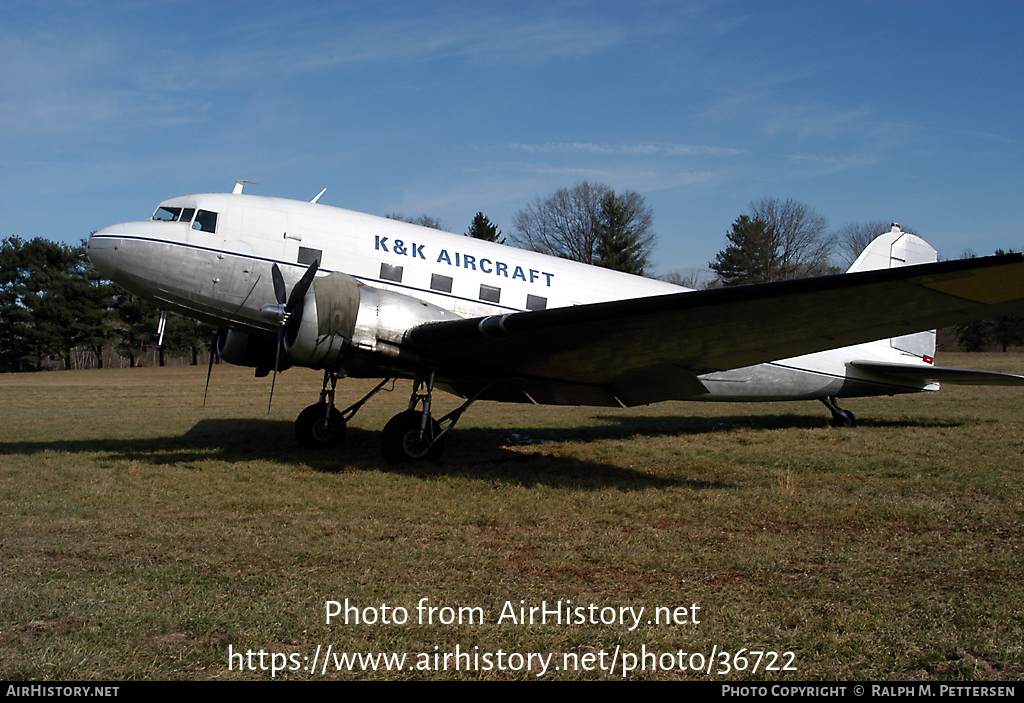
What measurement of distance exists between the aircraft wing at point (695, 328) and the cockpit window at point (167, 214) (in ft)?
12.8

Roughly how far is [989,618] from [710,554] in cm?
172

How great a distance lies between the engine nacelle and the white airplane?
18 millimetres

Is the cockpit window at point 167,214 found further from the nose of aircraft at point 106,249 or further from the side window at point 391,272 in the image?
the side window at point 391,272

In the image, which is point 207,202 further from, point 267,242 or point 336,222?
point 336,222

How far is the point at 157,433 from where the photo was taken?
12.7 metres

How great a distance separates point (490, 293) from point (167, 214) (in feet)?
15.4

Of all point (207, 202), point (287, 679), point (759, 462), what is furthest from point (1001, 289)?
point (207, 202)

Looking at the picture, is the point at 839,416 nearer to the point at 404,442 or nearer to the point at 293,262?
the point at 404,442

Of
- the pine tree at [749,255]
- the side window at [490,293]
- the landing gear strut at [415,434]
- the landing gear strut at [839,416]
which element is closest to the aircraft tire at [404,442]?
the landing gear strut at [415,434]

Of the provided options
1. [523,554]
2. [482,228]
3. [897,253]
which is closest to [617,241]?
[482,228]

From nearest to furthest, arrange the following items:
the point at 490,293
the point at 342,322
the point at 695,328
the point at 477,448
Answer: the point at 695,328 → the point at 342,322 → the point at 490,293 → the point at 477,448

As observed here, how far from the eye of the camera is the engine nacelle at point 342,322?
796cm

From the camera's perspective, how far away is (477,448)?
35.4ft

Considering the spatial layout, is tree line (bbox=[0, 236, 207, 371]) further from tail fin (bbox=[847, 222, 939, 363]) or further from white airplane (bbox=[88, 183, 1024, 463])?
tail fin (bbox=[847, 222, 939, 363])
